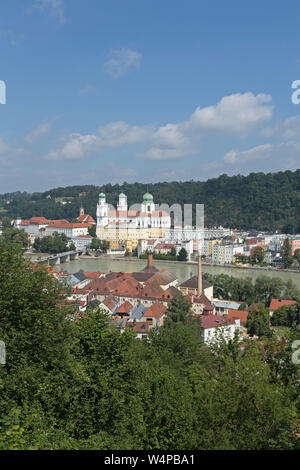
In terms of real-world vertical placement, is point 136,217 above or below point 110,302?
above

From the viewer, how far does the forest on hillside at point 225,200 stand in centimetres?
3966

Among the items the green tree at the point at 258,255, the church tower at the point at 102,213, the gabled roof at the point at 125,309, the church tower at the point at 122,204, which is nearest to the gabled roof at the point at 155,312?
the gabled roof at the point at 125,309

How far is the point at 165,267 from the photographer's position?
23453 mm

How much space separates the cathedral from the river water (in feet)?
11.3

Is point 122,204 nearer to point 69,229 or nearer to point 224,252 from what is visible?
point 69,229

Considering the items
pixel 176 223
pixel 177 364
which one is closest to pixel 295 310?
pixel 177 364

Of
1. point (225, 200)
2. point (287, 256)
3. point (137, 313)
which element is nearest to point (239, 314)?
point (137, 313)

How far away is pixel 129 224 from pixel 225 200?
54.4ft

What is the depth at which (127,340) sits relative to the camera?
321 centimetres

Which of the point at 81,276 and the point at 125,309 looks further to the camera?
the point at 81,276

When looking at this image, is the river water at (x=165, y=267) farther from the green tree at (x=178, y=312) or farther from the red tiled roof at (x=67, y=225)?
the green tree at (x=178, y=312)

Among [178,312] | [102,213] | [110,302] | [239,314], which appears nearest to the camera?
[178,312]

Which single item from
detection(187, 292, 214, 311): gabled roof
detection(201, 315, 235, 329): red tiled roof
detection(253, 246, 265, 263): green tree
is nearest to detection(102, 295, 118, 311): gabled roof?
detection(187, 292, 214, 311): gabled roof

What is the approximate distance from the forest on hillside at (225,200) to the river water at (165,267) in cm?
1463
